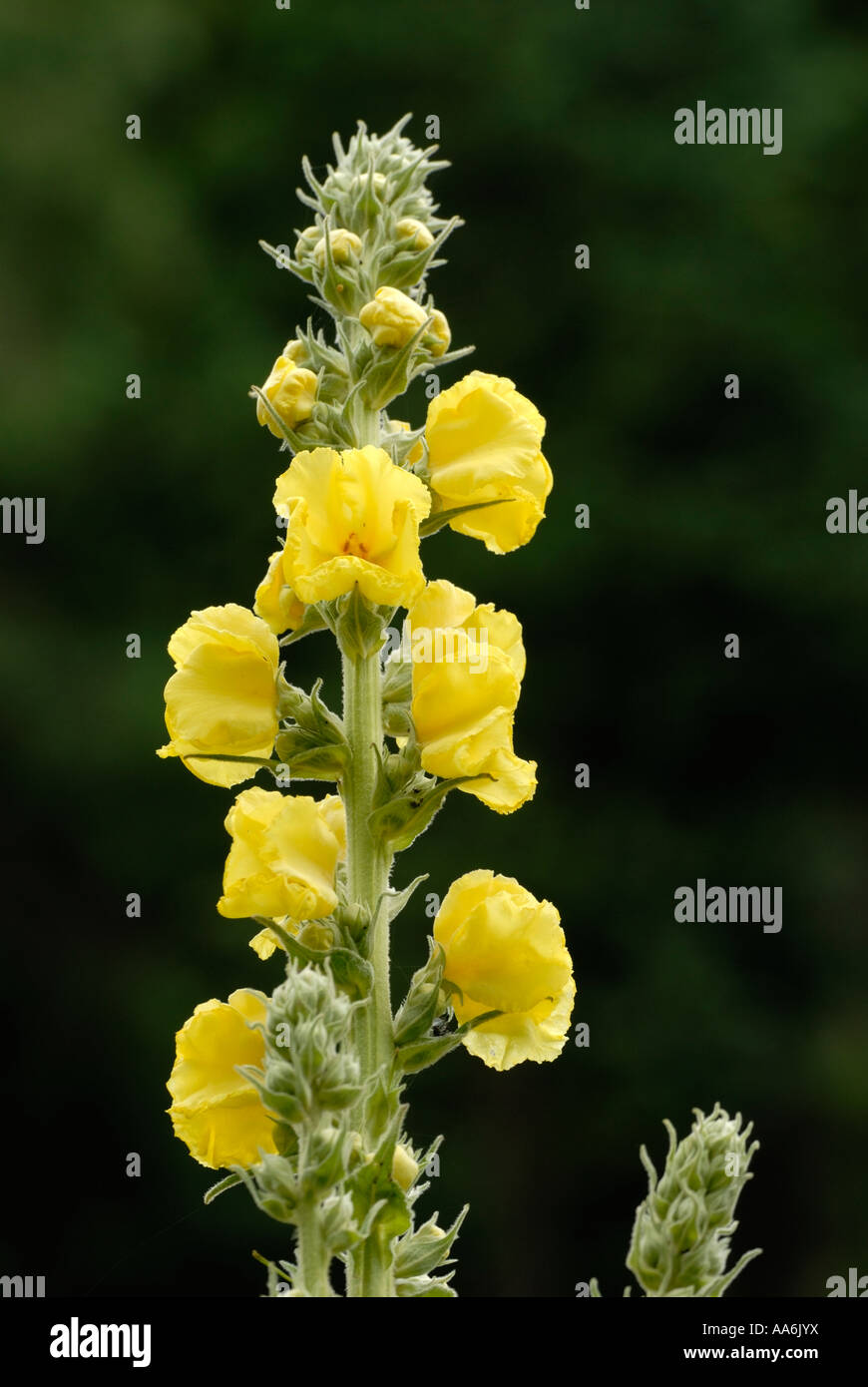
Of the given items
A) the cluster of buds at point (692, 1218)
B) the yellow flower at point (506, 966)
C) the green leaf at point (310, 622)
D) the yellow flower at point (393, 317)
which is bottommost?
the cluster of buds at point (692, 1218)

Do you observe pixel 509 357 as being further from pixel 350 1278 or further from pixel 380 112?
pixel 350 1278

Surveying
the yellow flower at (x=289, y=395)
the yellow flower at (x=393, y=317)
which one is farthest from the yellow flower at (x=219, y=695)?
the yellow flower at (x=393, y=317)

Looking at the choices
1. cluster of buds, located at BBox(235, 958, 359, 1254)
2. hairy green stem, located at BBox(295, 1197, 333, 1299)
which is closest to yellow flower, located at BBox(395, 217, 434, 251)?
cluster of buds, located at BBox(235, 958, 359, 1254)

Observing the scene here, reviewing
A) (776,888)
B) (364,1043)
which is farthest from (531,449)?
(776,888)

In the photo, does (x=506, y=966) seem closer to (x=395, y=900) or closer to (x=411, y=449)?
(x=395, y=900)

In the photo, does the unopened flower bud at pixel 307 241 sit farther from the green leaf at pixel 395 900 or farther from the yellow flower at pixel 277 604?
the green leaf at pixel 395 900

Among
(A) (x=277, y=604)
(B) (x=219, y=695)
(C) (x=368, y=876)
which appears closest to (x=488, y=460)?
(A) (x=277, y=604)
